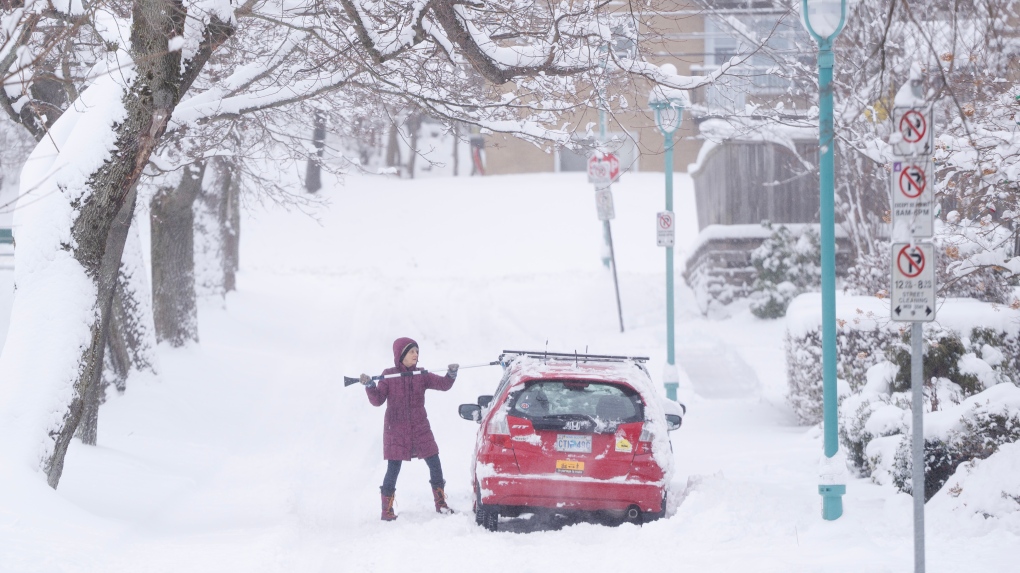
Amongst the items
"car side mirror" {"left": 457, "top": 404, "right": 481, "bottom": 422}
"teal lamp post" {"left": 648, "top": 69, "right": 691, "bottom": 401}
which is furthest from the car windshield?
"teal lamp post" {"left": 648, "top": 69, "right": 691, "bottom": 401}

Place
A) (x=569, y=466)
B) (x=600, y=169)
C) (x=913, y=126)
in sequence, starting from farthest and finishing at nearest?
(x=600, y=169)
(x=569, y=466)
(x=913, y=126)

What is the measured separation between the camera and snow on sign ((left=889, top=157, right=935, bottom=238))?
577 centimetres

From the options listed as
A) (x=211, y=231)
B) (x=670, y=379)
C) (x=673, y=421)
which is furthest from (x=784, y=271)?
(x=673, y=421)

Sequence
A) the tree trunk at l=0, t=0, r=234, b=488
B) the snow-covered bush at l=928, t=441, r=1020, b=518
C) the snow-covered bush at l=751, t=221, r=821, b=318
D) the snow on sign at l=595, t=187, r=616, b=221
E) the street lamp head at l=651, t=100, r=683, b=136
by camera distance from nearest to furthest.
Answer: the snow-covered bush at l=928, t=441, r=1020, b=518 → the tree trunk at l=0, t=0, r=234, b=488 → the street lamp head at l=651, t=100, r=683, b=136 → the snow-covered bush at l=751, t=221, r=821, b=318 → the snow on sign at l=595, t=187, r=616, b=221

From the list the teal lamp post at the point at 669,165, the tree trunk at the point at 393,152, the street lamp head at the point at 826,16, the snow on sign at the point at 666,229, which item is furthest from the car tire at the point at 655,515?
the tree trunk at the point at 393,152

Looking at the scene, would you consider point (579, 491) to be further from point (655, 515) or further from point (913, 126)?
point (913, 126)

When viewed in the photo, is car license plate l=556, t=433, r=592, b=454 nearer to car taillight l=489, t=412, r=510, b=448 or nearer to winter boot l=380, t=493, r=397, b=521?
car taillight l=489, t=412, r=510, b=448

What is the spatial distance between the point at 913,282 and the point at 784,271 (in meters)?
14.2

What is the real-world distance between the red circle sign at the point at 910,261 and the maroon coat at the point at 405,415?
4.27m

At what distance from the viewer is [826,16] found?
7793mm

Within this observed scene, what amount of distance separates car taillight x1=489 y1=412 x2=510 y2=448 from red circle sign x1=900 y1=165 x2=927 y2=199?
3660 mm

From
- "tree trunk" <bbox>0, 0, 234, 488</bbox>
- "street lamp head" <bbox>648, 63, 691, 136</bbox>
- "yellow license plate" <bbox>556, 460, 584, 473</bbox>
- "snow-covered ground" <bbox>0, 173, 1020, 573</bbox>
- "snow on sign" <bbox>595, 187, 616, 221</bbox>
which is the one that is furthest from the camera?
"snow on sign" <bbox>595, 187, 616, 221</bbox>

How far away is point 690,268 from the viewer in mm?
23078

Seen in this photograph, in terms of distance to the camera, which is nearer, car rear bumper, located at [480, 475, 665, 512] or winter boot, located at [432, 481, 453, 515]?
car rear bumper, located at [480, 475, 665, 512]
